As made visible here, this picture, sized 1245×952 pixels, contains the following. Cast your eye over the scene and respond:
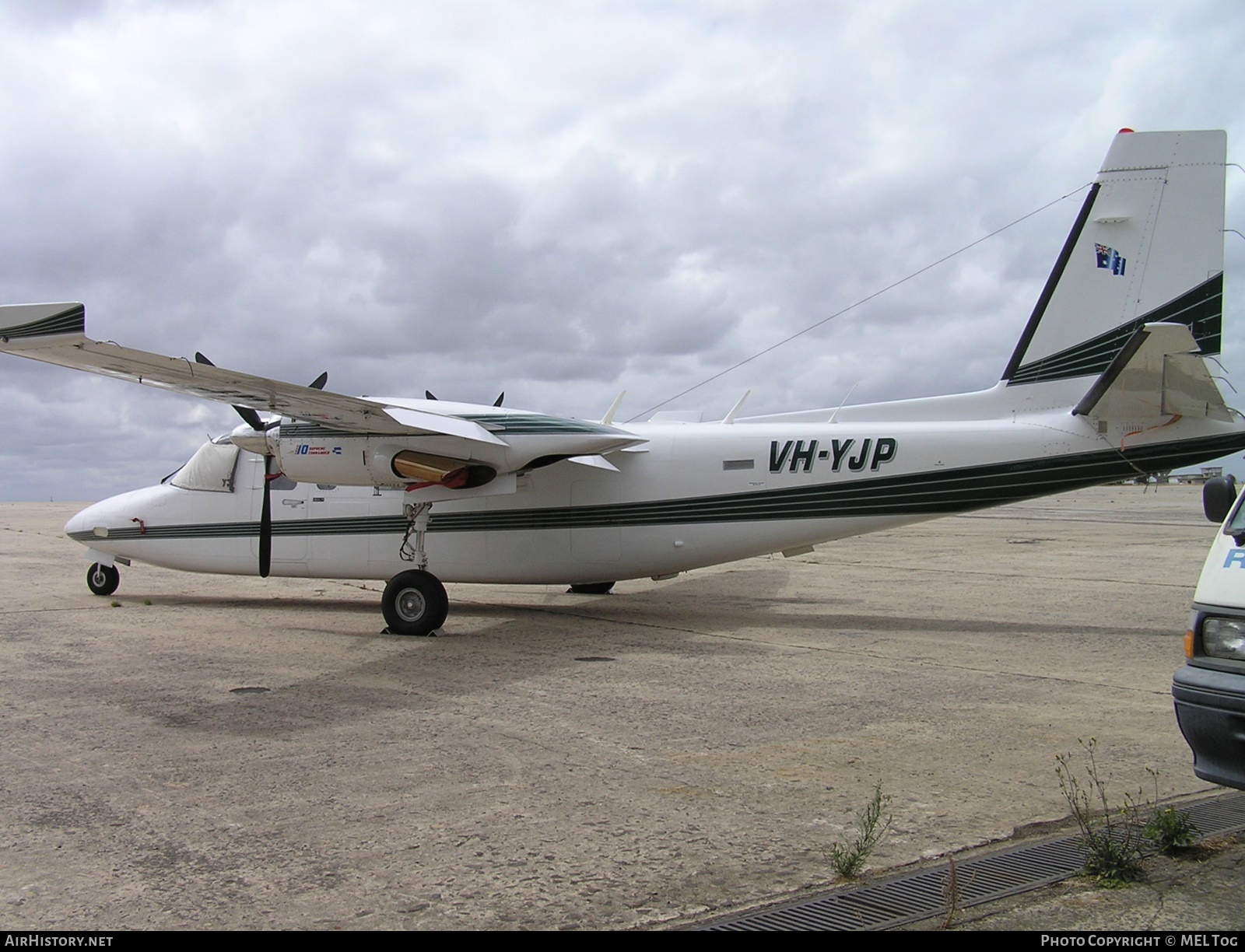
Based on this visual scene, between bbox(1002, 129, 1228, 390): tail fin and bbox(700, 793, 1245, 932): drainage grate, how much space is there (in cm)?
891

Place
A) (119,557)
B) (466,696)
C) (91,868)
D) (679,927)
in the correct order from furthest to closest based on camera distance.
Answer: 1. (119,557)
2. (466,696)
3. (91,868)
4. (679,927)

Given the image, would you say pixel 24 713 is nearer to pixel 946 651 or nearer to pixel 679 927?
pixel 679 927

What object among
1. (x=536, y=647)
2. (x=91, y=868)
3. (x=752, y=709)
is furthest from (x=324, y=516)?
(x=91, y=868)

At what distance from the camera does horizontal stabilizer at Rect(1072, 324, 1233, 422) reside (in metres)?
10.1

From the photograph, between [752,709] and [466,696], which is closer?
[752,709]

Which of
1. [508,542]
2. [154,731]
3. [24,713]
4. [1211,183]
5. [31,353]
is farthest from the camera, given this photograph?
[508,542]

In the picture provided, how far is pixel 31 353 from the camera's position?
355 inches

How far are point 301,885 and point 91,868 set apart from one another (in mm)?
1042

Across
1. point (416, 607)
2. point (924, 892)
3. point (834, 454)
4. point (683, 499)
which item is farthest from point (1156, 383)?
point (416, 607)

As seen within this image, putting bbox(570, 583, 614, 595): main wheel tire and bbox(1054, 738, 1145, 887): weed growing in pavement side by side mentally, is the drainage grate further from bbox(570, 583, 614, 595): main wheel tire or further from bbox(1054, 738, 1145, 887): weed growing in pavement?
bbox(570, 583, 614, 595): main wheel tire

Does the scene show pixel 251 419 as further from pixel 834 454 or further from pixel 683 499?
pixel 834 454

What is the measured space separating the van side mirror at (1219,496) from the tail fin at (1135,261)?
273 inches

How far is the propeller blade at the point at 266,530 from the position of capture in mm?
13742

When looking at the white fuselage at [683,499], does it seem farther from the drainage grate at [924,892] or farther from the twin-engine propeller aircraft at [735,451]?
the drainage grate at [924,892]
